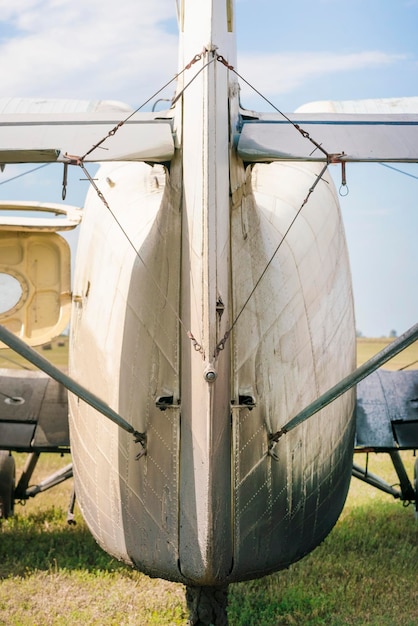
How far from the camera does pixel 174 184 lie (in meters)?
5.44

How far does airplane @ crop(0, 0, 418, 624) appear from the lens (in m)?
5.13

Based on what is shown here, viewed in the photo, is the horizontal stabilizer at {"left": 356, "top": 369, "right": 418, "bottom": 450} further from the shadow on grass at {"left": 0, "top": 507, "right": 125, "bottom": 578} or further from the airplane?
the shadow on grass at {"left": 0, "top": 507, "right": 125, "bottom": 578}

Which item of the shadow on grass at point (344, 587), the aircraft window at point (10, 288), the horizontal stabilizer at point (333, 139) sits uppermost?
the horizontal stabilizer at point (333, 139)

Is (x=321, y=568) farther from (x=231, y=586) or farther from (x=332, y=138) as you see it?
(x=332, y=138)

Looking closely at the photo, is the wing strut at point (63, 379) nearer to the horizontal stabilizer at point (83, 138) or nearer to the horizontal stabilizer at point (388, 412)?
the horizontal stabilizer at point (83, 138)

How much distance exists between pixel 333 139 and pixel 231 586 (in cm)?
545

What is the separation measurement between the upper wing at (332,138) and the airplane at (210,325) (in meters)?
0.01

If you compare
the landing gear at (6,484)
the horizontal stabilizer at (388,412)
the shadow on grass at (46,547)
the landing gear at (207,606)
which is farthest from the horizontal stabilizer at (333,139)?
the landing gear at (6,484)

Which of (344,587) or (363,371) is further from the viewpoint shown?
(344,587)

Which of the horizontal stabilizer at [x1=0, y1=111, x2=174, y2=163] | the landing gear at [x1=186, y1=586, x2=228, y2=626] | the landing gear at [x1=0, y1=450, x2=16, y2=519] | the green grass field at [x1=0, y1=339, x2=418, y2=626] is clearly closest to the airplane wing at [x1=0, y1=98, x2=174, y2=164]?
the horizontal stabilizer at [x1=0, y1=111, x2=174, y2=163]

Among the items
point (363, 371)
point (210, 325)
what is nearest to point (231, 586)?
point (363, 371)

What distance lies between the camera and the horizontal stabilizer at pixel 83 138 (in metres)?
4.88

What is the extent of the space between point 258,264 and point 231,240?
39cm

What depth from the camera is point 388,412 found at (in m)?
9.52
